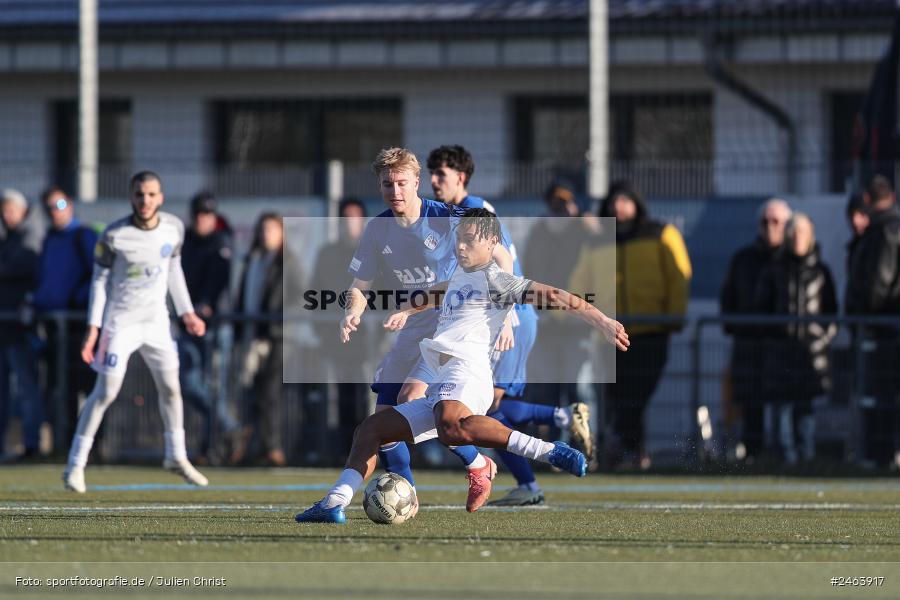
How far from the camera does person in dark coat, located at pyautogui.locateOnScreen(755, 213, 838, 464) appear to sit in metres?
14.7

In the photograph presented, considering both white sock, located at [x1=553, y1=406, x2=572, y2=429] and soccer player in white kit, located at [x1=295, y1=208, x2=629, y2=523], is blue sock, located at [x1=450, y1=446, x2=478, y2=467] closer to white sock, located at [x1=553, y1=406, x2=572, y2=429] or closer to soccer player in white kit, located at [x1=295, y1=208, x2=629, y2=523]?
soccer player in white kit, located at [x1=295, y1=208, x2=629, y2=523]

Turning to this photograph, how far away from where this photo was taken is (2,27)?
24.0 m

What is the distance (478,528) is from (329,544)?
4.08ft

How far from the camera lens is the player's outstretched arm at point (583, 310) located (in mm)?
8883

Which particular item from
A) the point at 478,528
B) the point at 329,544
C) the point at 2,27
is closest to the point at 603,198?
the point at 478,528

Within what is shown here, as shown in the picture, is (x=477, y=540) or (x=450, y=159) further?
(x=450, y=159)

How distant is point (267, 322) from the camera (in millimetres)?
15875

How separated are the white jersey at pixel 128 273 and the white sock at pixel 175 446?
2.66 feet

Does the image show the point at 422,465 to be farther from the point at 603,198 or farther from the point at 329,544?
the point at 329,544

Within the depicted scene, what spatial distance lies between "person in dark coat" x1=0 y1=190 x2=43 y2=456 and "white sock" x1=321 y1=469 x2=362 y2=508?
7383 mm

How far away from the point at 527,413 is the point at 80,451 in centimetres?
315

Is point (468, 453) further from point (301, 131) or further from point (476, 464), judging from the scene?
point (301, 131)

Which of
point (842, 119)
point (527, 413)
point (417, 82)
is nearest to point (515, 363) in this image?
point (527, 413)

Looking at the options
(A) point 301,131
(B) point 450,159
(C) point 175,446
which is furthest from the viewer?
(A) point 301,131
